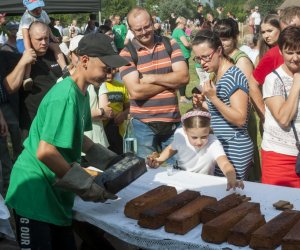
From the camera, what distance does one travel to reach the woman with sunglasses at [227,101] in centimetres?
363

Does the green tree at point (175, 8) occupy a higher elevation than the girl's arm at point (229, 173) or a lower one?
higher

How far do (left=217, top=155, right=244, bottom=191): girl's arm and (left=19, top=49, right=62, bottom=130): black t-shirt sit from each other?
2438 millimetres

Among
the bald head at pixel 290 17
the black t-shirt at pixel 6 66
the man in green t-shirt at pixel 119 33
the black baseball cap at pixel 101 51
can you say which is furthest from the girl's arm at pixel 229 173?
the man in green t-shirt at pixel 119 33

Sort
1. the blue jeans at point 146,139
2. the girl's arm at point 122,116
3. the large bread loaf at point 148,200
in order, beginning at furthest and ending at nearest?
the girl's arm at point 122,116, the blue jeans at point 146,139, the large bread loaf at point 148,200

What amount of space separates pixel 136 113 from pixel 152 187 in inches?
45.5

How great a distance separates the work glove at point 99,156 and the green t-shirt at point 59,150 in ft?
1.11

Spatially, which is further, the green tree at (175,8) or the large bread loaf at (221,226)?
the green tree at (175,8)

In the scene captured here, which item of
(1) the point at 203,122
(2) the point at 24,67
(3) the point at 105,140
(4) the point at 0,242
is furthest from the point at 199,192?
(2) the point at 24,67

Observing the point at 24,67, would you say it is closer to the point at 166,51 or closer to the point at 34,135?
the point at 166,51

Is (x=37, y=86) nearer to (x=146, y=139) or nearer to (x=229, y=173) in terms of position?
(x=146, y=139)

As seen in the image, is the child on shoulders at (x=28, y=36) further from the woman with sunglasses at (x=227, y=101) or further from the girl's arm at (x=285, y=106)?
the girl's arm at (x=285, y=106)

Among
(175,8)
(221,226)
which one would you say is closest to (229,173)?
(221,226)

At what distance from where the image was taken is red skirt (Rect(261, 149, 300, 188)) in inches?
Result: 138

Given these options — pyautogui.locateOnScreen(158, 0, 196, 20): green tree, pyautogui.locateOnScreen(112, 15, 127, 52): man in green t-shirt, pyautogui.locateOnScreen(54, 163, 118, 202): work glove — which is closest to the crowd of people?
pyautogui.locateOnScreen(54, 163, 118, 202): work glove
